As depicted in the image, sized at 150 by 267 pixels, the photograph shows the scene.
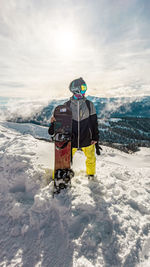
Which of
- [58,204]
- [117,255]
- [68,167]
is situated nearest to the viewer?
[117,255]

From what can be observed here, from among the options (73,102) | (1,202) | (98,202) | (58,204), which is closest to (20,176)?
(1,202)

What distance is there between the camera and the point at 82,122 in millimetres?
3949

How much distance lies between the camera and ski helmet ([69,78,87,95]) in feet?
12.7

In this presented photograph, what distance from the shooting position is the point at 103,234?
2531 mm

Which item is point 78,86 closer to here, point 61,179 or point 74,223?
point 61,179

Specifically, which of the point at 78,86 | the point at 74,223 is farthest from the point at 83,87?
the point at 74,223

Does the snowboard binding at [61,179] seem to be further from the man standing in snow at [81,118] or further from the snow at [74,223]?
the man standing in snow at [81,118]

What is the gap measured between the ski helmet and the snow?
2528mm

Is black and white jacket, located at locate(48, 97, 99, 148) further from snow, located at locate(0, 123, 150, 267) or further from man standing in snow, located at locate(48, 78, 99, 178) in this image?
snow, located at locate(0, 123, 150, 267)

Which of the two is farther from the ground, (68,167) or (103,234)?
(68,167)

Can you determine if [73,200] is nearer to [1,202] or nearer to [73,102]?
[1,202]

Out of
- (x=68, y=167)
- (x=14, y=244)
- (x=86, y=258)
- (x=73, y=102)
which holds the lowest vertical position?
(x=14, y=244)

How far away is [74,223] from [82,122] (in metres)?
2.41

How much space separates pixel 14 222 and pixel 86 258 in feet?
5.82
